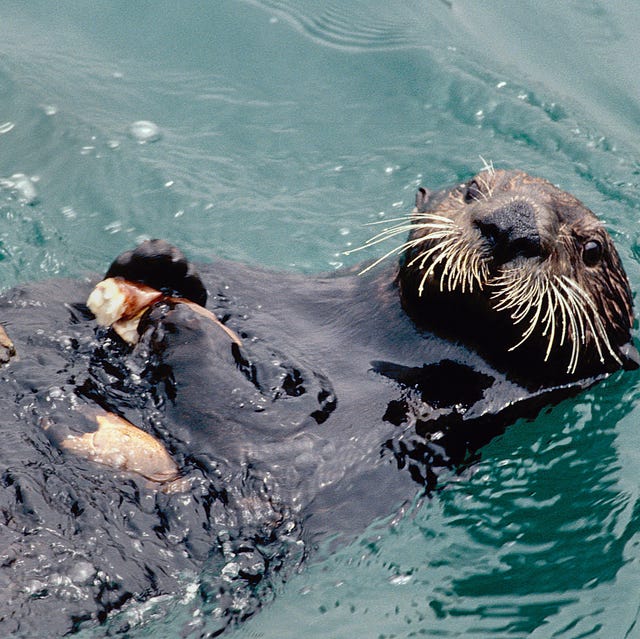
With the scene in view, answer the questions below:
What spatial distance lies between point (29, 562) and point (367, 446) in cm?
160

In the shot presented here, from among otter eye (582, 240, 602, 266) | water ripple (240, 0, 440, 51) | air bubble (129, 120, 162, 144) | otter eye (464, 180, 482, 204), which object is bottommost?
air bubble (129, 120, 162, 144)

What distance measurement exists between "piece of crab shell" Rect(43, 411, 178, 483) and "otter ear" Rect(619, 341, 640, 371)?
7.66 ft

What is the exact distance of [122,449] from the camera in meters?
4.21

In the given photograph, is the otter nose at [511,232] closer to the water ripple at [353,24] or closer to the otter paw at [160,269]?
the otter paw at [160,269]

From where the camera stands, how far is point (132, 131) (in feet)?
24.7

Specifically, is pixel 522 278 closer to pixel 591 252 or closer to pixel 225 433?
pixel 591 252

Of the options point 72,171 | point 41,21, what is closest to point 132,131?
point 72,171

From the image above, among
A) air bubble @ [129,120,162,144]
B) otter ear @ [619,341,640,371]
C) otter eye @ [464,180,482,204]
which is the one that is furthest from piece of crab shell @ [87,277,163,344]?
air bubble @ [129,120,162,144]

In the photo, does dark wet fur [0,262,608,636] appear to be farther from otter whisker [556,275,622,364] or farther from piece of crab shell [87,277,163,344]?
Result: otter whisker [556,275,622,364]

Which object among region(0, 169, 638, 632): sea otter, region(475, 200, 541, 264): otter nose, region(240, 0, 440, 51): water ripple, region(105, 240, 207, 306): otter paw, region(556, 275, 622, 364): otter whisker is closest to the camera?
region(0, 169, 638, 632): sea otter

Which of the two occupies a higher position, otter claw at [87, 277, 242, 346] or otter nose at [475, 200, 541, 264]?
otter nose at [475, 200, 541, 264]

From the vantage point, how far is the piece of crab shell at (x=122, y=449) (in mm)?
4195

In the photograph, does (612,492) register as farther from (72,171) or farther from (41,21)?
(41,21)

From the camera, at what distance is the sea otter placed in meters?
4.02
